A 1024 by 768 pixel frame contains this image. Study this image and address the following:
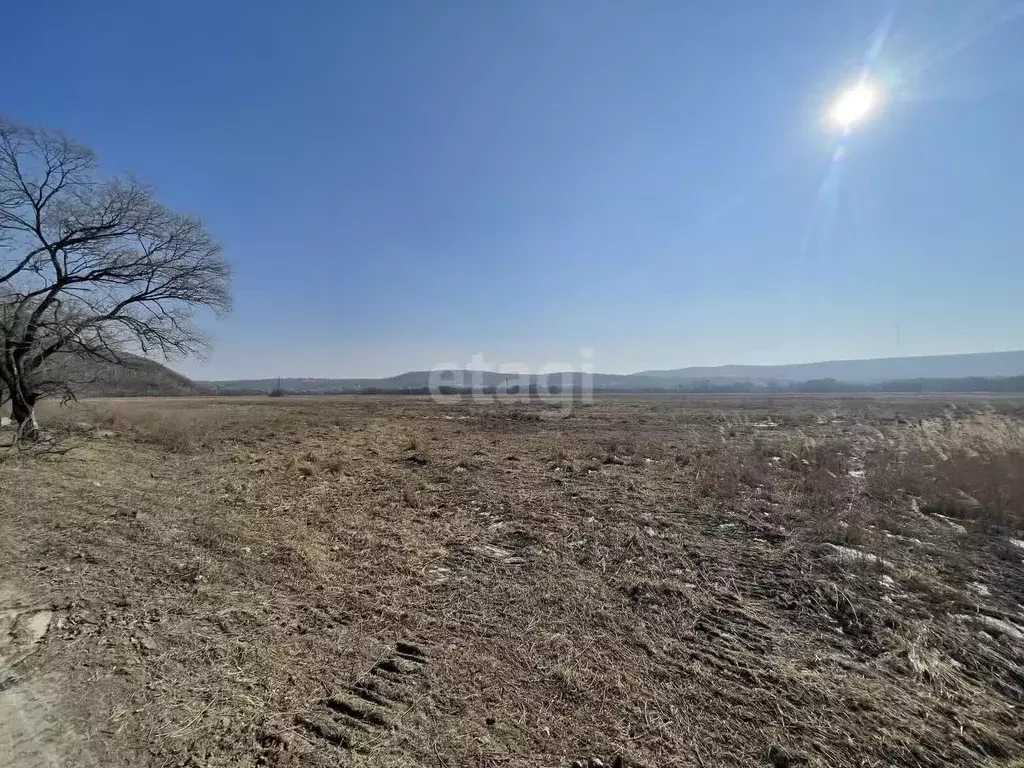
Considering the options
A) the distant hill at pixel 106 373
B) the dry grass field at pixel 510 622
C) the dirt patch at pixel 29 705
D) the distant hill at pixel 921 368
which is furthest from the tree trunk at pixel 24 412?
the distant hill at pixel 921 368

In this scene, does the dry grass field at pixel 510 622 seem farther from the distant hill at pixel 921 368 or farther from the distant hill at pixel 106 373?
the distant hill at pixel 921 368

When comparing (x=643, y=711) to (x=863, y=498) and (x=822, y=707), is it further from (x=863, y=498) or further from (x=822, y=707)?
(x=863, y=498)

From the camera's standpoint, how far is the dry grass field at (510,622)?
2.64 meters

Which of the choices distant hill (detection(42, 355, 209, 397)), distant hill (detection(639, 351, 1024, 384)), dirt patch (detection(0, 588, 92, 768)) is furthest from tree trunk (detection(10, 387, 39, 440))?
distant hill (detection(639, 351, 1024, 384))

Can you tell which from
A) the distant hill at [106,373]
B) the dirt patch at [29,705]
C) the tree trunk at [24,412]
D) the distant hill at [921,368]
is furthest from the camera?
the distant hill at [921,368]

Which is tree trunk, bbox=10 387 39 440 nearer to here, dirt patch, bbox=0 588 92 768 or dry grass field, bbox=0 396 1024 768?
dry grass field, bbox=0 396 1024 768

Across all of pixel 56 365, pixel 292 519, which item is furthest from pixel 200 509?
pixel 56 365

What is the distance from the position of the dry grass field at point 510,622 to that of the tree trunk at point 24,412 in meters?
2.30

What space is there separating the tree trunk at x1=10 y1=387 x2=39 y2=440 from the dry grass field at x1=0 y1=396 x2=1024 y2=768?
2301 mm

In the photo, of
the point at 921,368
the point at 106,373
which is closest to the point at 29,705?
the point at 106,373

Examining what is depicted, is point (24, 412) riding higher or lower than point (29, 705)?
higher

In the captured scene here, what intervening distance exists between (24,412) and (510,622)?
13.3m

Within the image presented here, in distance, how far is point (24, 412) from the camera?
10.5m

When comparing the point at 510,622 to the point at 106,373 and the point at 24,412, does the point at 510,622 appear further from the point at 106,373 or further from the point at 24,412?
the point at 24,412
